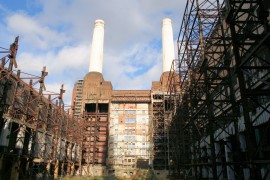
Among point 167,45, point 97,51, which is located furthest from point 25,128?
point 167,45

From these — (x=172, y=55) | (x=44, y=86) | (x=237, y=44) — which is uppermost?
(x=172, y=55)

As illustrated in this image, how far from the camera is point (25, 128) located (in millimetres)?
25750

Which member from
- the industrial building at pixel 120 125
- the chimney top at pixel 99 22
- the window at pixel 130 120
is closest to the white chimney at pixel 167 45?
the industrial building at pixel 120 125

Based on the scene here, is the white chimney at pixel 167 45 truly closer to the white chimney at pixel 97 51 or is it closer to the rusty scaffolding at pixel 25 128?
the white chimney at pixel 97 51

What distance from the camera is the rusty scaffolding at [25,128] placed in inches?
891

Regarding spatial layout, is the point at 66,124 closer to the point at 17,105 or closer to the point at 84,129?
the point at 84,129

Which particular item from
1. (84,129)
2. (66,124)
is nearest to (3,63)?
(66,124)

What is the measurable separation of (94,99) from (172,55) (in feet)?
65.5

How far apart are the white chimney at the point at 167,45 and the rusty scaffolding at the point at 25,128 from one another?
2618cm

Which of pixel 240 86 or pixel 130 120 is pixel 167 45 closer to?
pixel 130 120

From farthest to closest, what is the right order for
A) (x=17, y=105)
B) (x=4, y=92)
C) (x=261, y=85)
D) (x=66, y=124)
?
(x=66, y=124) → (x=17, y=105) → (x=4, y=92) → (x=261, y=85)

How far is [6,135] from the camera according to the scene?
2273cm

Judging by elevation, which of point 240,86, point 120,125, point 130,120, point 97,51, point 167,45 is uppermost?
point 167,45

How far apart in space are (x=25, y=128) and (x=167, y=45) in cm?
3820
